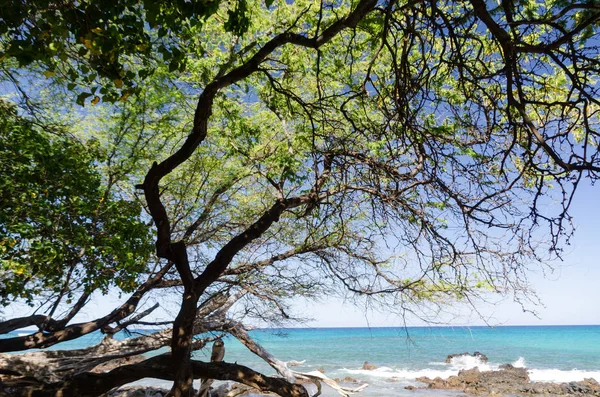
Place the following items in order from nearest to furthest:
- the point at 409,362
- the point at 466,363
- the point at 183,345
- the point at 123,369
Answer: the point at 183,345
the point at 123,369
the point at 466,363
the point at 409,362

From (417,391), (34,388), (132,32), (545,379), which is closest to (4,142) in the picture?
(34,388)

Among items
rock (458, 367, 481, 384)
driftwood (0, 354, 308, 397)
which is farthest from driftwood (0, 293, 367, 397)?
rock (458, 367, 481, 384)

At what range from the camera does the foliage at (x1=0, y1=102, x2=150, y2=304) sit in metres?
5.34

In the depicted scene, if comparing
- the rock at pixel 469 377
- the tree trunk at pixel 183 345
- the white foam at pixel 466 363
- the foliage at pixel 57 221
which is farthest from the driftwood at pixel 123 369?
the white foam at pixel 466 363

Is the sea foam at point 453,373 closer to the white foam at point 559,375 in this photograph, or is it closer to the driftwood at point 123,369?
the white foam at point 559,375

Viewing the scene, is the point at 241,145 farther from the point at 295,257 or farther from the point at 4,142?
the point at 4,142

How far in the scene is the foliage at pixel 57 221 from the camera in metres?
5.34

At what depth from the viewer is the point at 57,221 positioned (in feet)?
18.5

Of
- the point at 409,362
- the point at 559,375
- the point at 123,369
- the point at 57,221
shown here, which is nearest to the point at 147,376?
the point at 123,369

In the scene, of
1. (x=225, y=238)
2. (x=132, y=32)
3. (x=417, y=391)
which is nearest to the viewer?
(x=132, y=32)

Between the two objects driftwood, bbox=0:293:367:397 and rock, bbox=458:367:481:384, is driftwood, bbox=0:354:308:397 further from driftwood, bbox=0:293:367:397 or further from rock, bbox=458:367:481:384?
rock, bbox=458:367:481:384

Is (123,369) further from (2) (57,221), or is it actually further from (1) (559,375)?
(1) (559,375)

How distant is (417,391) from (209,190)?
13022 mm

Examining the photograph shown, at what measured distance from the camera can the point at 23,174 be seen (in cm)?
538
